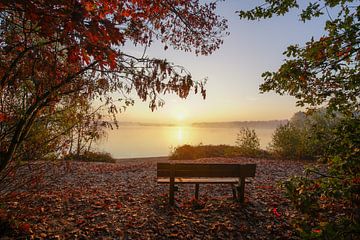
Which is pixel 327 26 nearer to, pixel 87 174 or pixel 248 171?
pixel 248 171

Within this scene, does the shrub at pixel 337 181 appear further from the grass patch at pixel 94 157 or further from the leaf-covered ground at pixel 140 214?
the grass patch at pixel 94 157

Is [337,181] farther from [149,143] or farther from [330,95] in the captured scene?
[149,143]

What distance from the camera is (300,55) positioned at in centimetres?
367

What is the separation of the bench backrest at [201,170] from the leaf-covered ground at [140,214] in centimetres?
72

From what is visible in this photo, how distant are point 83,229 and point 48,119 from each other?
2.20m

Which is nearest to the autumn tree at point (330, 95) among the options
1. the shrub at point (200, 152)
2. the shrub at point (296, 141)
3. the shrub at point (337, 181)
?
the shrub at point (337, 181)

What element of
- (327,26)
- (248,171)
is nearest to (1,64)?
(327,26)

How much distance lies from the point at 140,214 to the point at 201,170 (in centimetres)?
166

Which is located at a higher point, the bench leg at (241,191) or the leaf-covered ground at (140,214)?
the bench leg at (241,191)

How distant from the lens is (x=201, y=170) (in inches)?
223

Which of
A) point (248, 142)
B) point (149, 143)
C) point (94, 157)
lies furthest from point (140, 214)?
point (149, 143)

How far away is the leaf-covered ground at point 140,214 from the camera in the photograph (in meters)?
4.25

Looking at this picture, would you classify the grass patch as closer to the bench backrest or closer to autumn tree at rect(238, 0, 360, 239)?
the bench backrest

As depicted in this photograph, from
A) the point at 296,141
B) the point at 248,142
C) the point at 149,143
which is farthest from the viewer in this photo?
the point at 149,143
